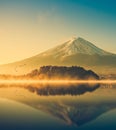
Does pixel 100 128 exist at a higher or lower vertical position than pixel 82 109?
lower

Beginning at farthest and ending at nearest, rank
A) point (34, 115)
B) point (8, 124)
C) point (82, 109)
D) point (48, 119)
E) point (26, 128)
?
point (82, 109) < point (34, 115) < point (48, 119) < point (8, 124) < point (26, 128)

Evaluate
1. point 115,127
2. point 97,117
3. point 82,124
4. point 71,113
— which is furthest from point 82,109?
point 115,127

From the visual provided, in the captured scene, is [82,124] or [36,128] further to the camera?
[82,124]

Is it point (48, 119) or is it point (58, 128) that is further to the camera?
point (48, 119)

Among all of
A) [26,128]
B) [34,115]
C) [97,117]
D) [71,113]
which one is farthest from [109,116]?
[26,128]

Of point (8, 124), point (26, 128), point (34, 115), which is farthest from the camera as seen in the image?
point (34, 115)

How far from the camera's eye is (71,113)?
1738 inches

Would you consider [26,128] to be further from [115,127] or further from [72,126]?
[115,127]

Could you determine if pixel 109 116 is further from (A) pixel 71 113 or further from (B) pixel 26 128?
(B) pixel 26 128

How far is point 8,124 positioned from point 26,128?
363 cm

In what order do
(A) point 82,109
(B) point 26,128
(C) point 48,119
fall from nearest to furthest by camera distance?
(B) point 26,128, (C) point 48,119, (A) point 82,109

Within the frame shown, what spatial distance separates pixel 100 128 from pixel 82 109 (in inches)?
629

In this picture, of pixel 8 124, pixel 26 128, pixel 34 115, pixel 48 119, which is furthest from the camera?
pixel 34 115

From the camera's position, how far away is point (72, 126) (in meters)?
33.8
